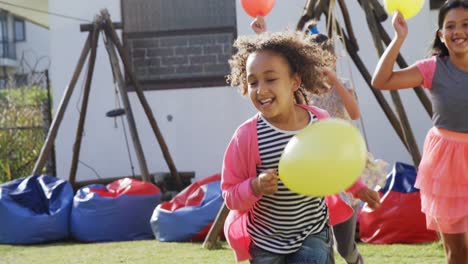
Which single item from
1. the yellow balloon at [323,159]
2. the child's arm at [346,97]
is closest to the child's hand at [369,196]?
the yellow balloon at [323,159]

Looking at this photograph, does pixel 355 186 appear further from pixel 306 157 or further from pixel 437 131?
pixel 437 131

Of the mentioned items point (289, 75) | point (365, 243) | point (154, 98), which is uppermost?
point (289, 75)

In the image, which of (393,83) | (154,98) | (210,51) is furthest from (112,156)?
(393,83)

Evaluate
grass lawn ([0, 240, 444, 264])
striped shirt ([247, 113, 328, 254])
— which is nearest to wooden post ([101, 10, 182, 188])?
grass lawn ([0, 240, 444, 264])

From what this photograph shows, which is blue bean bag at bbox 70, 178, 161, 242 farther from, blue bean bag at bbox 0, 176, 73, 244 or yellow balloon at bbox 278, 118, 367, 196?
yellow balloon at bbox 278, 118, 367, 196

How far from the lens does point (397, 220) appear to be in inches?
238

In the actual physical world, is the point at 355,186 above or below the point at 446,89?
below

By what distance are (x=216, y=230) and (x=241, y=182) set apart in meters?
3.02

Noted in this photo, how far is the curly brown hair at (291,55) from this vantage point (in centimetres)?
321

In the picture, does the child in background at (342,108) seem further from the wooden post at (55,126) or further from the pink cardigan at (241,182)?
the wooden post at (55,126)

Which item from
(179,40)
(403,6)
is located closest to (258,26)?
(403,6)

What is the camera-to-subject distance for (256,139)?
3090mm

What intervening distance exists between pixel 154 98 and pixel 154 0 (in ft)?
3.56

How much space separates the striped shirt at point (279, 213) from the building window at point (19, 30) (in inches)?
1164
